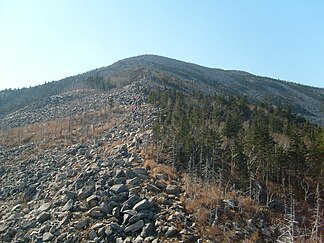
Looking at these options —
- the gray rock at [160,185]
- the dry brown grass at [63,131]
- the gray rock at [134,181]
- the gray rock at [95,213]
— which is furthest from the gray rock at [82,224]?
the dry brown grass at [63,131]

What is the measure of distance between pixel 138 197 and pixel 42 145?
28.8 m

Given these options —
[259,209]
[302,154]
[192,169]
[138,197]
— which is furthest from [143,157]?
[302,154]

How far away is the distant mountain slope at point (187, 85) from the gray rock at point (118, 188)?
64.6m

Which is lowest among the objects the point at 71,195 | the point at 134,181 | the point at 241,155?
the point at 71,195

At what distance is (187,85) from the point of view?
335ft

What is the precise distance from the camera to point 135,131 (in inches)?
1881

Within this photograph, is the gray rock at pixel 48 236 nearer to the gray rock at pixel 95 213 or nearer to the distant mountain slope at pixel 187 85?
the gray rock at pixel 95 213

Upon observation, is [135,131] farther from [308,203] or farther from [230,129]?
[308,203]

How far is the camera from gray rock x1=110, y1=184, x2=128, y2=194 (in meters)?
29.5

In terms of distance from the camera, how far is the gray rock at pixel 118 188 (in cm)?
2953

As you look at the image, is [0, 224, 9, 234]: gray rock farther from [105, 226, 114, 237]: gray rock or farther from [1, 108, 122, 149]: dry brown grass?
[1, 108, 122, 149]: dry brown grass

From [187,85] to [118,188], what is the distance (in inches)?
2952

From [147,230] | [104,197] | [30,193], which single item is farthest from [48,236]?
[30,193]

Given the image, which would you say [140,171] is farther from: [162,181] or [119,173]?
[162,181]
